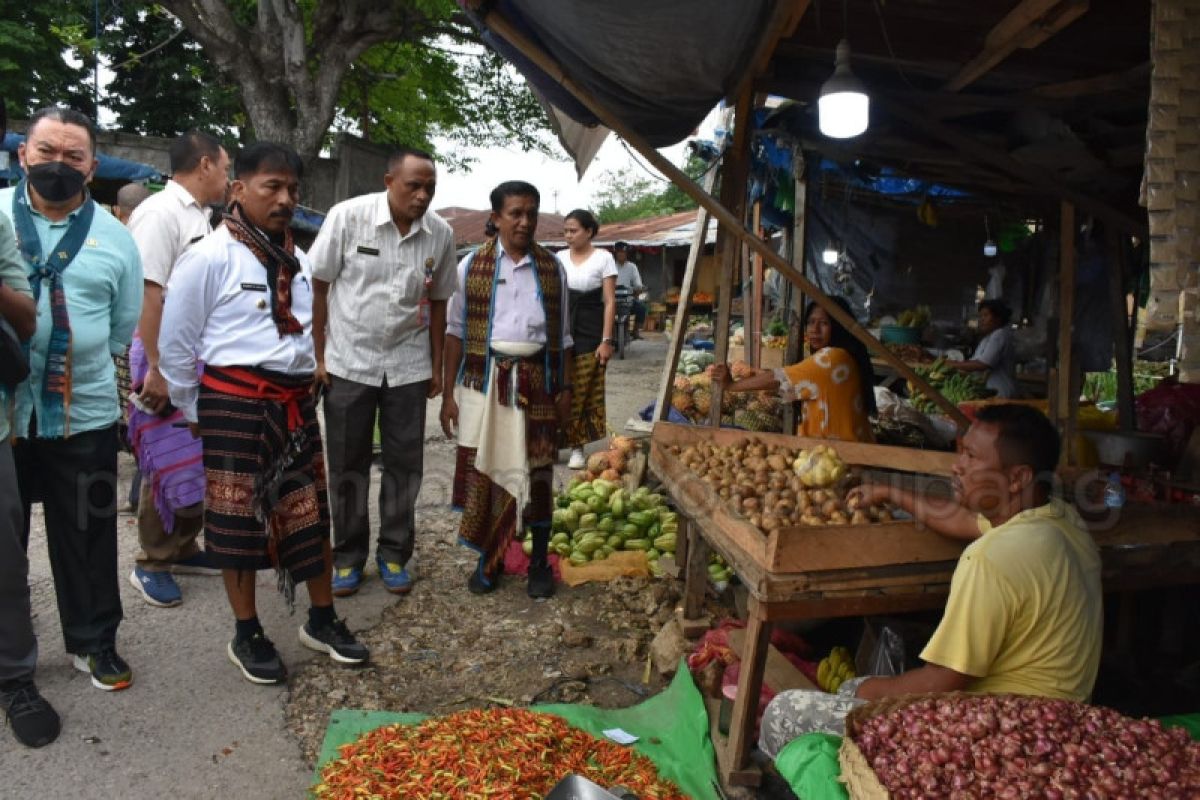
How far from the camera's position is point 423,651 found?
391 centimetres

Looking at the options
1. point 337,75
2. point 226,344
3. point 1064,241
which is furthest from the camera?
point 337,75

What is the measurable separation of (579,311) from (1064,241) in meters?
3.50

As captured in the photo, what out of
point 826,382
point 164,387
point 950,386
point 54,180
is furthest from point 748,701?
point 950,386

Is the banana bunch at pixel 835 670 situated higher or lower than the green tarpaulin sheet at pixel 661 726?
higher

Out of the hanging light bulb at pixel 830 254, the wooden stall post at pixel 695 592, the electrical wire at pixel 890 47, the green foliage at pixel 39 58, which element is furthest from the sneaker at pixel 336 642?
the green foliage at pixel 39 58

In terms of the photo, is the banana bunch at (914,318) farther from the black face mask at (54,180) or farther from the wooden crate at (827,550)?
the black face mask at (54,180)

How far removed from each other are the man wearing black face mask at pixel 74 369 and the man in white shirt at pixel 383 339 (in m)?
1.03

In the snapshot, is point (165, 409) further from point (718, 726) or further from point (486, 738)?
point (718, 726)

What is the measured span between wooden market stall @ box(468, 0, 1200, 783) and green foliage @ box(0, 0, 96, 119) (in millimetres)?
18989

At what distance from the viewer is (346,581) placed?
4465 mm

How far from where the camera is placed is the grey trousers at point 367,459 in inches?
170

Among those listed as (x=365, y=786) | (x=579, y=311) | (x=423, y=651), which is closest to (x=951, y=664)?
(x=365, y=786)

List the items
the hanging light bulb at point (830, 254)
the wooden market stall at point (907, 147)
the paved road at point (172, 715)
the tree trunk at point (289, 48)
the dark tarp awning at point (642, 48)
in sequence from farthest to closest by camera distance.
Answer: the tree trunk at point (289, 48), the hanging light bulb at point (830, 254), the dark tarp awning at point (642, 48), the paved road at point (172, 715), the wooden market stall at point (907, 147)

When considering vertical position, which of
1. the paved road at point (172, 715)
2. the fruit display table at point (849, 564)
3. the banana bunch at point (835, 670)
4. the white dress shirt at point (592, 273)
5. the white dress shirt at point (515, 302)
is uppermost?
the white dress shirt at point (592, 273)
